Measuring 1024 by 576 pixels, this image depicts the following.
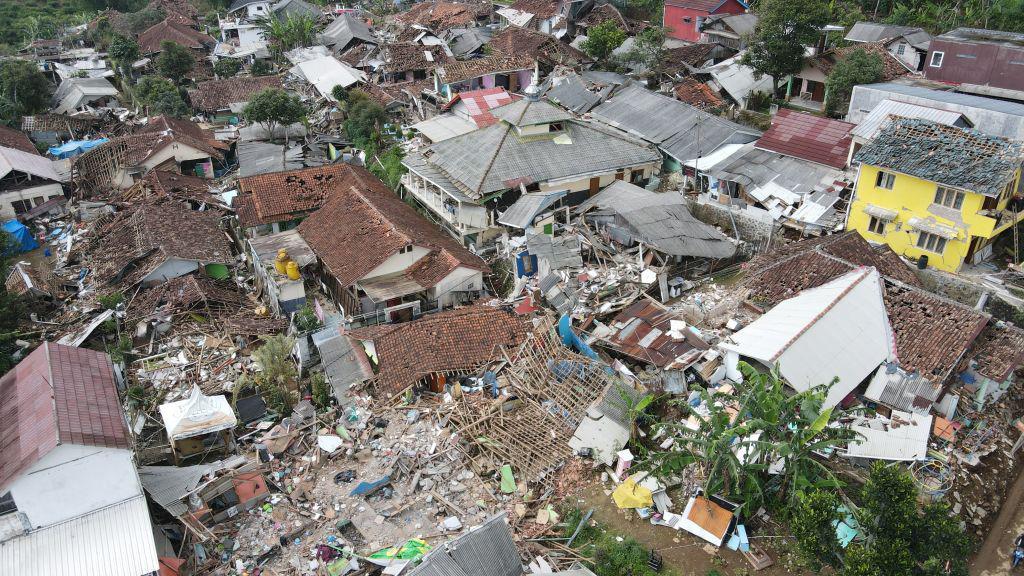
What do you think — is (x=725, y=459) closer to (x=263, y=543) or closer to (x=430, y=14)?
(x=263, y=543)

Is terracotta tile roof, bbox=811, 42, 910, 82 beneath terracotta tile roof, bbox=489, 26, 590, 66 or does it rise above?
above

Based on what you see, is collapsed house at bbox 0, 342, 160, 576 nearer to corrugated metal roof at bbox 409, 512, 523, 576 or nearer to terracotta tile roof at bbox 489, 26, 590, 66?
corrugated metal roof at bbox 409, 512, 523, 576

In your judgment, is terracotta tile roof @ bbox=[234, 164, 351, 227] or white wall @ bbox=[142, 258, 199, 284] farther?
terracotta tile roof @ bbox=[234, 164, 351, 227]

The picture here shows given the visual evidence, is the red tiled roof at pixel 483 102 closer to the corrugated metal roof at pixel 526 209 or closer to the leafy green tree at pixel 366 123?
the leafy green tree at pixel 366 123

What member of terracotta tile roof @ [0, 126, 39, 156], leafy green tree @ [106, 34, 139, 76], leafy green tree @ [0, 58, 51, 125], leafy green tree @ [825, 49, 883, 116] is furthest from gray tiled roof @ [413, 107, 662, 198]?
leafy green tree @ [106, 34, 139, 76]

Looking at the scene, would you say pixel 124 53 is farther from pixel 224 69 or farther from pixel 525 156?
pixel 525 156

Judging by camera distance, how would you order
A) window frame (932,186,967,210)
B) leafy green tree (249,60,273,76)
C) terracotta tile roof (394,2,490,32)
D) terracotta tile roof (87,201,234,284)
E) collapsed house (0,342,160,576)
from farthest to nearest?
terracotta tile roof (394,2,490,32) < leafy green tree (249,60,273,76) < terracotta tile roof (87,201,234,284) < window frame (932,186,967,210) < collapsed house (0,342,160,576)

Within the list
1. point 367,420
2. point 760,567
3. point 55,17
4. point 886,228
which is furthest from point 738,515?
point 55,17
